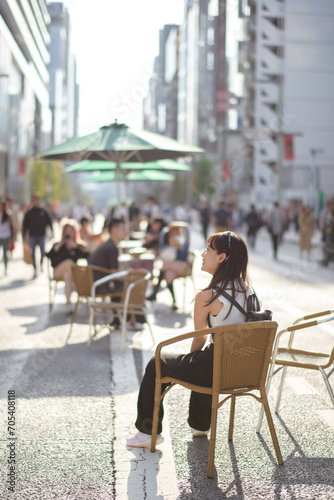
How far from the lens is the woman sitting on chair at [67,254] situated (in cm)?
1078

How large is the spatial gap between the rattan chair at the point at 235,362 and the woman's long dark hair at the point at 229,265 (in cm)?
28

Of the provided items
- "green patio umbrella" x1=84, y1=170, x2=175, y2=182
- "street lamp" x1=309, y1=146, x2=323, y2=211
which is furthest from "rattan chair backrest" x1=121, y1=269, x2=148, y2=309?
"street lamp" x1=309, y1=146, x2=323, y2=211

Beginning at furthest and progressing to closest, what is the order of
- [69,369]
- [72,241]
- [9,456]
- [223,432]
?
[72,241] < [69,369] < [223,432] < [9,456]

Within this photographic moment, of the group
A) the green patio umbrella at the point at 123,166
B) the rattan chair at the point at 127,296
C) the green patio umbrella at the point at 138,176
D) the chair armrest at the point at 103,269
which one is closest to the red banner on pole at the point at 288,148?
the green patio umbrella at the point at 138,176

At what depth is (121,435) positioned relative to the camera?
485 centimetres

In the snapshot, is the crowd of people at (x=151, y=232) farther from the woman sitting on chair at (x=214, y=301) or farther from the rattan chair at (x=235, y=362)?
the rattan chair at (x=235, y=362)

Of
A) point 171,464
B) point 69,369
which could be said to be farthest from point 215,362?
point 69,369

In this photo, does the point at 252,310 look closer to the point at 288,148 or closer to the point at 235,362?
the point at 235,362

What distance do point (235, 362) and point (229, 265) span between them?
578 millimetres

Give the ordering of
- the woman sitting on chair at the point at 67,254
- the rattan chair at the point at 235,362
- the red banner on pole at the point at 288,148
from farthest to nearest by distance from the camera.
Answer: the red banner on pole at the point at 288,148
the woman sitting on chair at the point at 67,254
the rattan chair at the point at 235,362

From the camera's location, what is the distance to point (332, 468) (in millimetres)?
4266

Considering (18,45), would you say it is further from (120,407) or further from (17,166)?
(120,407)

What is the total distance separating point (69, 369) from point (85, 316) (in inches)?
137

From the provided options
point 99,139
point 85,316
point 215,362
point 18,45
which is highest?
point 18,45
